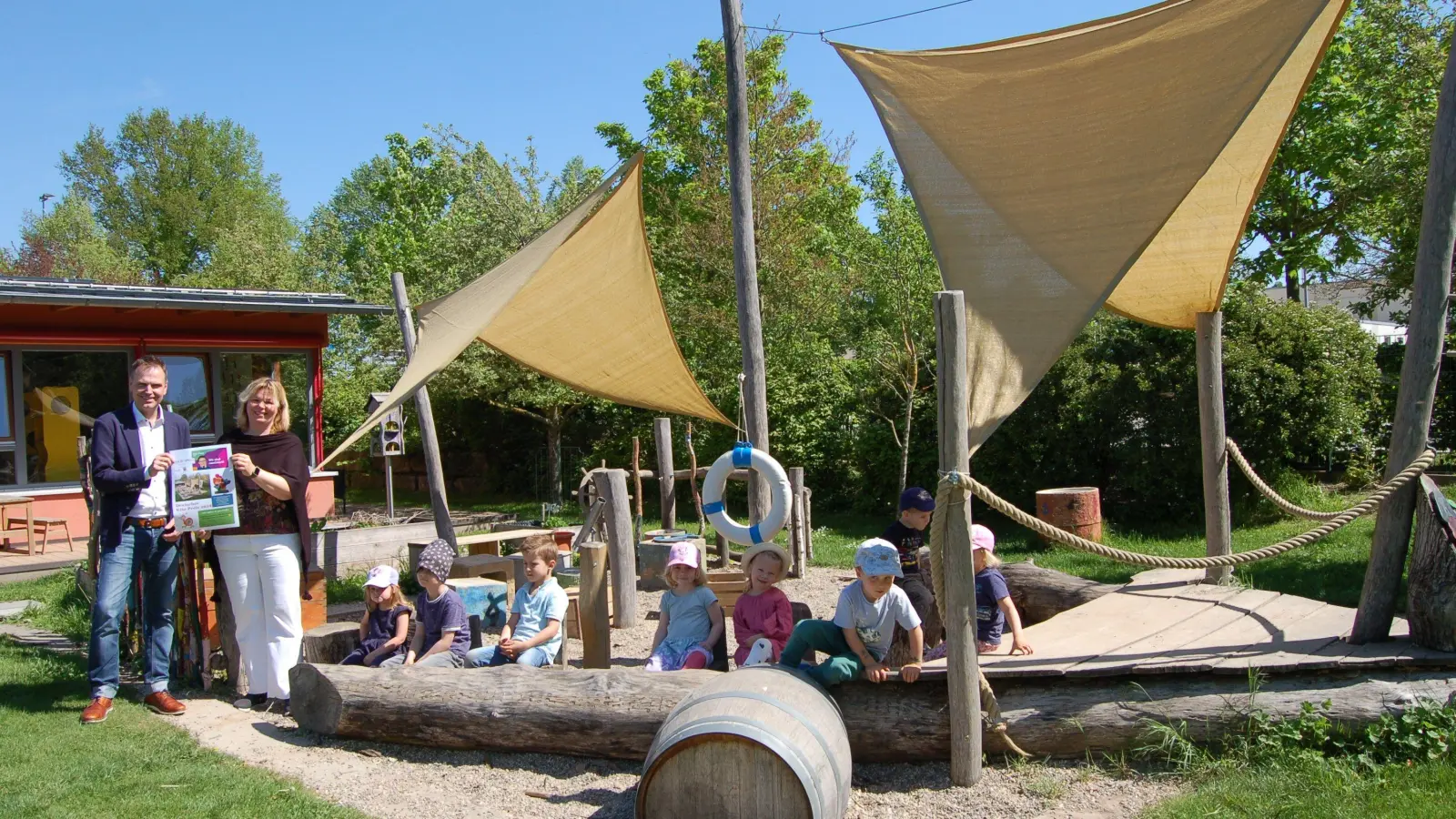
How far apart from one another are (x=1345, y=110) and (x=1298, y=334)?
12016 mm

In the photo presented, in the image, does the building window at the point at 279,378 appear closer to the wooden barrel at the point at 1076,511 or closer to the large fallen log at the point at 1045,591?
the wooden barrel at the point at 1076,511

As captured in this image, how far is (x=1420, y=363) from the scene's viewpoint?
14.5ft

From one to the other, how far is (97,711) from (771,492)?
151 inches

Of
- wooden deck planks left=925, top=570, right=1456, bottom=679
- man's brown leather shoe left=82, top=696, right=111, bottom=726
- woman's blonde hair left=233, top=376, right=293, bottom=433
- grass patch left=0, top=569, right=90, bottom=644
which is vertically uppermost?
woman's blonde hair left=233, top=376, right=293, bottom=433

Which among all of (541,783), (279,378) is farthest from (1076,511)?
(279,378)

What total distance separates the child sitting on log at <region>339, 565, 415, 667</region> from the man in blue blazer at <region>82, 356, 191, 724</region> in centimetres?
95

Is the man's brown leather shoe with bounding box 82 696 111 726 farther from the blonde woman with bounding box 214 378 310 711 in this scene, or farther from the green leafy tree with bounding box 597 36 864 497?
the green leafy tree with bounding box 597 36 864 497

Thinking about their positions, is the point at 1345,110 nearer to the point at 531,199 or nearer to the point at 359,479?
the point at 531,199

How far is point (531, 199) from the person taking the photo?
780 inches

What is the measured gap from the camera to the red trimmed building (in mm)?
12352

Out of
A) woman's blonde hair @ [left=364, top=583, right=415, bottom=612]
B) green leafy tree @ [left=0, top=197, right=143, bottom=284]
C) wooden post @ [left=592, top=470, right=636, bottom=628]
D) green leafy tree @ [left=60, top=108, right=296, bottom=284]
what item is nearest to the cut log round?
woman's blonde hair @ [left=364, top=583, right=415, bottom=612]

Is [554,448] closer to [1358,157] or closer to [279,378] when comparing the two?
[279,378]

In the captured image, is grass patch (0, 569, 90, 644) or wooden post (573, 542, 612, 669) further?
grass patch (0, 569, 90, 644)

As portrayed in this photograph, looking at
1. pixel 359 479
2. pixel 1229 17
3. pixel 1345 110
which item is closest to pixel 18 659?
pixel 1229 17
